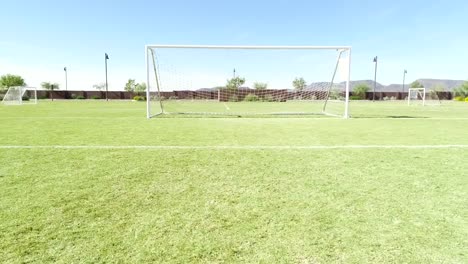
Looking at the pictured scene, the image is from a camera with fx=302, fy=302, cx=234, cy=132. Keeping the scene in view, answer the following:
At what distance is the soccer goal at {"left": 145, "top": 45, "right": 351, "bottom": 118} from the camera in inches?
550

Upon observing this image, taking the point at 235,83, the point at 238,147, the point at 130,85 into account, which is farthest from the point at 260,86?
the point at 130,85

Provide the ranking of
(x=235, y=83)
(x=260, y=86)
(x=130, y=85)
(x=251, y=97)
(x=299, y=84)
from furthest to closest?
(x=130, y=85) < (x=251, y=97) < (x=235, y=83) < (x=260, y=86) < (x=299, y=84)

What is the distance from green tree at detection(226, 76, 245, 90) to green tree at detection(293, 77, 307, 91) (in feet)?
13.2

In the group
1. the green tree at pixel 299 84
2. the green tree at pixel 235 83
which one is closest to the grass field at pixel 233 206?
the green tree at pixel 299 84

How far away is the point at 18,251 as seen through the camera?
2029 mm

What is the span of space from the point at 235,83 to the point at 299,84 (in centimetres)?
583

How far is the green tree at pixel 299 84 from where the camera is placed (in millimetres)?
17966

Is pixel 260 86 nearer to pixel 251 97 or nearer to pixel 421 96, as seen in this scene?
pixel 251 97

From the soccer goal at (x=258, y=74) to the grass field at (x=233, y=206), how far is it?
8.91 meters

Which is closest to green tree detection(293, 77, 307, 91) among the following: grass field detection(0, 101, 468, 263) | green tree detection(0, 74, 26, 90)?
grass field detection(0, 101, 468, 263)

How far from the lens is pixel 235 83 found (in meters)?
22.7

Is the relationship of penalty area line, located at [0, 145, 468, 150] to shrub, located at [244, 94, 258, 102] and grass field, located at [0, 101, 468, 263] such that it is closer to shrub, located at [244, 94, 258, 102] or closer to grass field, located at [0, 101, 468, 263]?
grass field, located at [0, 101, 468, 263]

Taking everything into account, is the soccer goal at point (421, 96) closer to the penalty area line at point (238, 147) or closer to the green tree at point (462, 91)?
the green tree at point (462, 91)

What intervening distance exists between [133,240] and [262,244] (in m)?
0.94
